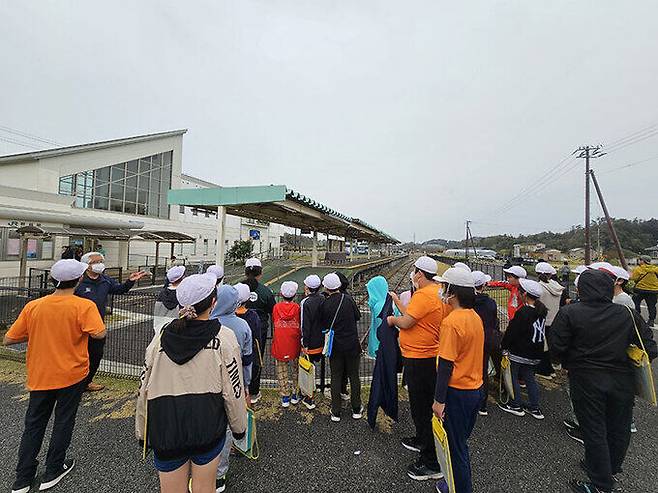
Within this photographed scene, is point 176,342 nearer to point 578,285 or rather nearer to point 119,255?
point 578,285

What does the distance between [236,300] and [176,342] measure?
3.51 feet

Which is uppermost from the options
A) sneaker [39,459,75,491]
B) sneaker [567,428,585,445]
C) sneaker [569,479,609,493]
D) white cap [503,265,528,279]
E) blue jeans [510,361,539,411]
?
white cap [503,265,528,279]

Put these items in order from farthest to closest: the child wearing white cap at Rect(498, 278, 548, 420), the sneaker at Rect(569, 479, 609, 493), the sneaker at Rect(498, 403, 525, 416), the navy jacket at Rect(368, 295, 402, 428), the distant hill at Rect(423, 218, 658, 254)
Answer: the distant hill at Rect(423, 218, 658, 254) < the sneaker at Rect(498, 403, 525, 416) < the child wearing white cap at Rect(498, 278, 548, 420) < the navy jacket at Rect(368, 295, 402, 428) < the sneaker at Rect(569, 479, 609, 493)

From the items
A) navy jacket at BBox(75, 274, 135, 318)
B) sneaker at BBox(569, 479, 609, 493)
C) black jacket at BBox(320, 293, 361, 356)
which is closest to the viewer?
sneaker at BBox(569, 479, 609, 493)

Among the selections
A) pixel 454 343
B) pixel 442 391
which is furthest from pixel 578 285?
pixel 442 391

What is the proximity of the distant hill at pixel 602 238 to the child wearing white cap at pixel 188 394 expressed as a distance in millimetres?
61120

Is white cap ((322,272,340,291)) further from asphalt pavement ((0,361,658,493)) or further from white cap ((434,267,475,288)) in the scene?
asphalt pavement ((0,361,658,493))

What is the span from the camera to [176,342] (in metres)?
1.41

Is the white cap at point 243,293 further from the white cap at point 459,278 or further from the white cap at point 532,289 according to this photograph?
the white cap at point 532,289

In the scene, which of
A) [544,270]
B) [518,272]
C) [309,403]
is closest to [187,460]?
[309,403]

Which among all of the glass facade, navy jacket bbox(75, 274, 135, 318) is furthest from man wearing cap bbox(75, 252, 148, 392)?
the glass facade

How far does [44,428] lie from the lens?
7.36 ft

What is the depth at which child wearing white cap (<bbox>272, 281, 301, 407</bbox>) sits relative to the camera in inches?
132

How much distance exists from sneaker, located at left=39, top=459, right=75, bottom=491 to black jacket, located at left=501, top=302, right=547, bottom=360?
4442mm
